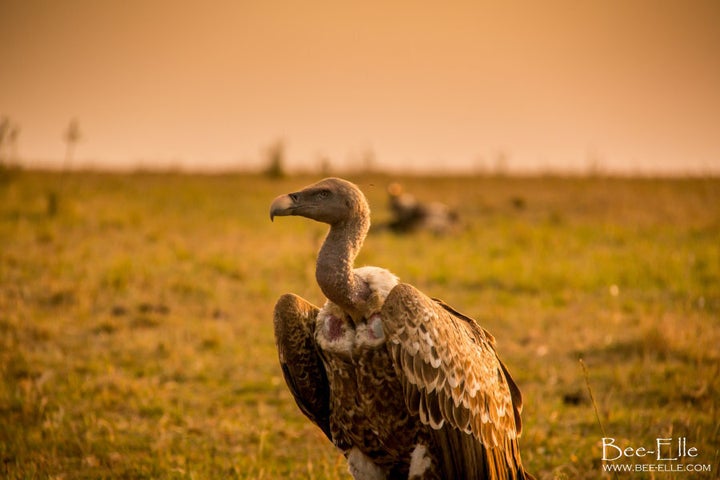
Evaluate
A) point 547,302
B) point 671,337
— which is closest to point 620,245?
point 547,302

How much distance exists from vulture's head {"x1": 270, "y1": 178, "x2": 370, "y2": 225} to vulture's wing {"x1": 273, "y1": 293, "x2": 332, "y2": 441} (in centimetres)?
74

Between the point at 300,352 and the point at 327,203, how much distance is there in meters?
1.07

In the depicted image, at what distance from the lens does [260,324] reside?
32.2 feet

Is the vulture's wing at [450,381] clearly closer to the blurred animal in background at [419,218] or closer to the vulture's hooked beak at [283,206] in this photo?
the vulture's hooked beak at [283,206]

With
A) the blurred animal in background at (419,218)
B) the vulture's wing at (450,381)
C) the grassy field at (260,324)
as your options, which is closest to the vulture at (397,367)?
the vulture's wing at (450,381)

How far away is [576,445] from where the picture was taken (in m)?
6.20

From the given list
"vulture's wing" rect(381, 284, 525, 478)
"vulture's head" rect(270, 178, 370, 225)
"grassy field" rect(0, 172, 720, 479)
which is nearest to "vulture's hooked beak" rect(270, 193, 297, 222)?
"vulture's head" rect(270, 178, 370, 225)

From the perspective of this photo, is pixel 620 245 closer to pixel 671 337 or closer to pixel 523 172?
pixel 671 337

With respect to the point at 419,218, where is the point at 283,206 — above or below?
above

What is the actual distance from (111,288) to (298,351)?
287 inches

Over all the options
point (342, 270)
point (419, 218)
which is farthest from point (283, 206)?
point (419, 218)

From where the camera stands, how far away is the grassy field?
6184mm

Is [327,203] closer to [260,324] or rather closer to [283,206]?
[283,206]

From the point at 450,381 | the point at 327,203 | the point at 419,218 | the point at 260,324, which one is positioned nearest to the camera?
the point at 450,381
